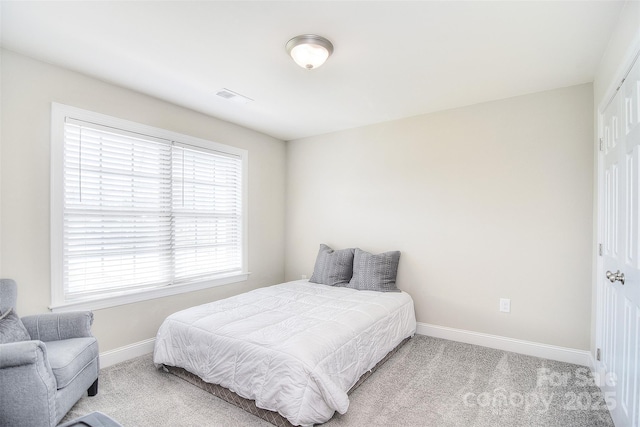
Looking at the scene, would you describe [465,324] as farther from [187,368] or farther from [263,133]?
[263,133]

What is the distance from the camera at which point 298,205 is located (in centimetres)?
461

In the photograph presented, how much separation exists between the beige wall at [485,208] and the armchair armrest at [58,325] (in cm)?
275

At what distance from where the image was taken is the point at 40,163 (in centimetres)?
239

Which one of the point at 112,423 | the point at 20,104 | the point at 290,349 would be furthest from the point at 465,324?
the point at 20,104

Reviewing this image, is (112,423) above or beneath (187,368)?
above

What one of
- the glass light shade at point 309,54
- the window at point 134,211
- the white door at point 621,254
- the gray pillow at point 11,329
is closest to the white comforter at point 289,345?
the window at point 134,211

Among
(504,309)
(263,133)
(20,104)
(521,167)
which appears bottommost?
(504,309)

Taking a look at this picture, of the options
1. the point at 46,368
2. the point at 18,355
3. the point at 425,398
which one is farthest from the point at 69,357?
the point at 425,398

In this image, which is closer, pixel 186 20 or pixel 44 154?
pixel 186 20

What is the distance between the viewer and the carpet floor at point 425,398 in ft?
6.60

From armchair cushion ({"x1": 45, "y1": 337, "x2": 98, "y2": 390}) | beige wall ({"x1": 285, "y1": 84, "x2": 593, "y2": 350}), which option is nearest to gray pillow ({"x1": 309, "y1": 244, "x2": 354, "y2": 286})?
beige wall ({"x1": 285, "y1": 84, "x2": 593, "y2": 350})

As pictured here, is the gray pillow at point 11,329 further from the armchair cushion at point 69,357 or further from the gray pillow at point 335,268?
the gray pillow at point 335,268

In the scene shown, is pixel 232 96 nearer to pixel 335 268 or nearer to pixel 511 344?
pixel 335 268

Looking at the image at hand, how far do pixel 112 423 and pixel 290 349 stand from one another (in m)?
0.93
